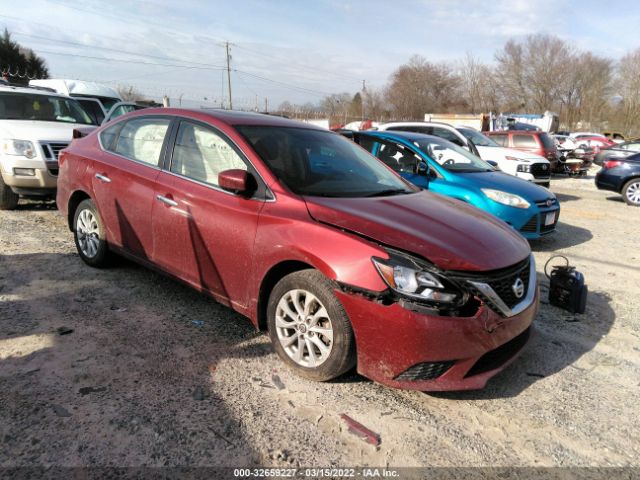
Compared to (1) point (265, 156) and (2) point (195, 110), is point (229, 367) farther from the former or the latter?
(2) point (195, 110)

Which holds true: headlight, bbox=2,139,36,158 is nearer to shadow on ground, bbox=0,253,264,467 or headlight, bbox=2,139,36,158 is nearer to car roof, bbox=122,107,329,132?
shadow on ground, bbox=0,253,264,467

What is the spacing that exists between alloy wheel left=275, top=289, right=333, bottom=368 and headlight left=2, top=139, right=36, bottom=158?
5647 mm

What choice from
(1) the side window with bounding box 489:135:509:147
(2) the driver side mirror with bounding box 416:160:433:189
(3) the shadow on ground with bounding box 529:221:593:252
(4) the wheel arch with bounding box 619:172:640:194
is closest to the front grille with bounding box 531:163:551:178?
(4) the wheel arch with bounding box 619:172:640:194

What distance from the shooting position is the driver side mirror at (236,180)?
3.14 meters

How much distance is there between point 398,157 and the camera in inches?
263

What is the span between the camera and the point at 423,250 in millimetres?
2682

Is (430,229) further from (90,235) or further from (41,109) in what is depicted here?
(41,109)

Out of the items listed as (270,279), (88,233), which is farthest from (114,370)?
(88,233)

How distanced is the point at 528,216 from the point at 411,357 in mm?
4376

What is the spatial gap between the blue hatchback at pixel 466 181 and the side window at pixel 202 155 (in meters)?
3.49

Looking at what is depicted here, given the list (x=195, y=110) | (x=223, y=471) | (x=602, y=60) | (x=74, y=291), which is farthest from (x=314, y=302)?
(x=602, y=60)

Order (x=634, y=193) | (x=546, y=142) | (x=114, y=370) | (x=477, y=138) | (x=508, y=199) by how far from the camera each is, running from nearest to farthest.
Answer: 1. (x=114, y=370)
2. (x=508, y=199)
3. (x=634, y=193)
4. (x=477, y=138)
5. (x=546, y=142)

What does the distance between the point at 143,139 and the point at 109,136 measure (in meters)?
0.64

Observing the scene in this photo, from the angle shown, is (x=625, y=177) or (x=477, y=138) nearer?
(x=625, y=177)
